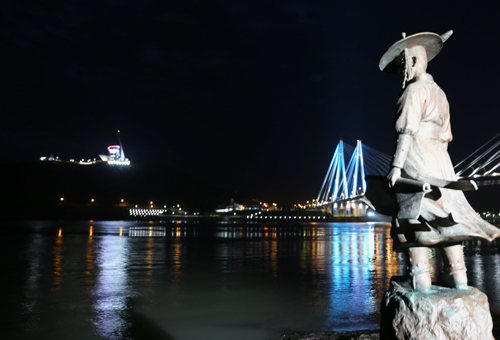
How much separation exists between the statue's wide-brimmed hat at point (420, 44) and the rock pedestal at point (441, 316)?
1.89m

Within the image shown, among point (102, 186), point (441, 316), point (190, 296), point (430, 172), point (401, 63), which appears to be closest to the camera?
point (441, 316)

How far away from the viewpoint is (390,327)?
2973 mm

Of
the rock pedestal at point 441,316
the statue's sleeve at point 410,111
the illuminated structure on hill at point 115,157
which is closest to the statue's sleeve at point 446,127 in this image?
the statue's sleeve at point 410,111

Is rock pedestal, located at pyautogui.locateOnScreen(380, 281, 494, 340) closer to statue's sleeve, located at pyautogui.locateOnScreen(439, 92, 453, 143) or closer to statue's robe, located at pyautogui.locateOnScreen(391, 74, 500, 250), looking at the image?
statue's robe, located at pyautogui.locateOnScreen(391, 74, 500, 250)

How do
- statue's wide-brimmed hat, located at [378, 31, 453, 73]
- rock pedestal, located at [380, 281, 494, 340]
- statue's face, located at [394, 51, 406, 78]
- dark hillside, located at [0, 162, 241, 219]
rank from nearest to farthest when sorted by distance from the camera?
rock pedestal, located at [380, 281, 494, 340]
statue's wide-brimmed hat, located at [378, 31, 453, 73]
statue's face, located at [394, 51, 406, 78]
dark hillside, located at [0, 162, 241, 219]

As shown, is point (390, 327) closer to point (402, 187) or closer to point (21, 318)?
point (402, 187)

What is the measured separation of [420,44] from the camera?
3.26 metres

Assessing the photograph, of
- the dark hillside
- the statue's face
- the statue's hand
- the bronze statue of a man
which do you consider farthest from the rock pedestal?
the dark hillside

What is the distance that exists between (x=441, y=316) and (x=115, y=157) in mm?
180411

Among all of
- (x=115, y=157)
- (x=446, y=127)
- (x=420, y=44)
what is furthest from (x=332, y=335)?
(x=115, y=157)

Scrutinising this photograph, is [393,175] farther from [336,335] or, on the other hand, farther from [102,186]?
[102,186]

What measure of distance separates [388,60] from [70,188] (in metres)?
146

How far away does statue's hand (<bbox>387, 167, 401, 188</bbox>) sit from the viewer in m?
2.90

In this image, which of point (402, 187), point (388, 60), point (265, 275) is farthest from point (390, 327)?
point (265, 275)
